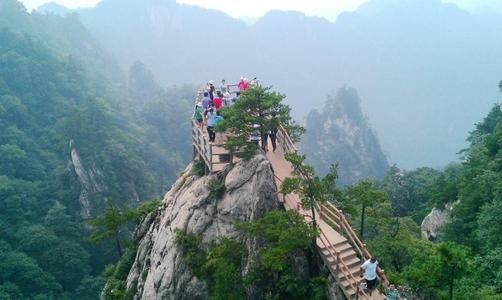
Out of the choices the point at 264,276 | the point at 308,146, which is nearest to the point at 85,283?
the point at 264,276

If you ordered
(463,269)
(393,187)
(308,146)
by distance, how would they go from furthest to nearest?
(308,146) < (393,187) < (463,269)

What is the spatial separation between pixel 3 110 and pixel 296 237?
5508 cm

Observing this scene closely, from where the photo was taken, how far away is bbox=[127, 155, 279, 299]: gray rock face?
14508mm

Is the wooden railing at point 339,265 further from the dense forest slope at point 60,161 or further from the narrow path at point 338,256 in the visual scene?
the dense forest slope at point 60,161

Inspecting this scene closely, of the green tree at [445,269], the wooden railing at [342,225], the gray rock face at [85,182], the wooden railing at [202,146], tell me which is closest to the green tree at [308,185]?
the wooden railing at [342,225]

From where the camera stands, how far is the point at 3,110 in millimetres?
57312

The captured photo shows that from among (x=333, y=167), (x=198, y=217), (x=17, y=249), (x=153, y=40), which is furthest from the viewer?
(x=153, y=40)

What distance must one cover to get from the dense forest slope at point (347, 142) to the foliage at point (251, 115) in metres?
87.0

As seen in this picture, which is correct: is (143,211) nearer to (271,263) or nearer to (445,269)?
Answer: (271,263)

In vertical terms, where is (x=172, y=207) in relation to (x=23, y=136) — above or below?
below

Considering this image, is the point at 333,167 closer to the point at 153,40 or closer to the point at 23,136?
the point at 23,136

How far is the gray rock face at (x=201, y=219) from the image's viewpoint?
47.6 ft

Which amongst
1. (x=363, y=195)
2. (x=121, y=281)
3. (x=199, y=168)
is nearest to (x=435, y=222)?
(x=363, y=195)

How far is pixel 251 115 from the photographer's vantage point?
50.2 feet
